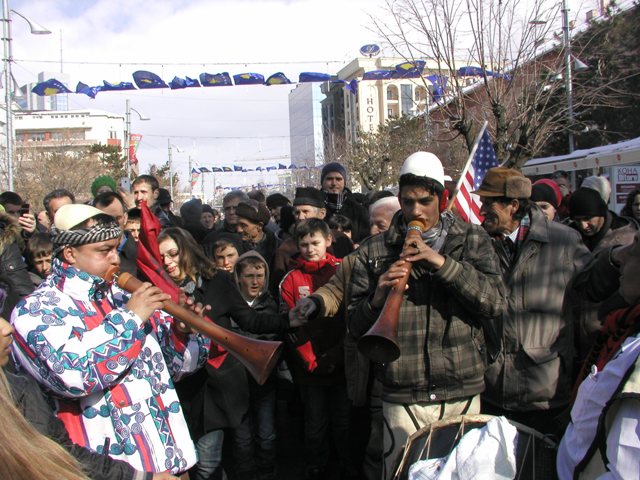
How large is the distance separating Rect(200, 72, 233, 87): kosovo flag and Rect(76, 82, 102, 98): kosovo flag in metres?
3.15

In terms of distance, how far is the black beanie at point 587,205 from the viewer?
5402mm

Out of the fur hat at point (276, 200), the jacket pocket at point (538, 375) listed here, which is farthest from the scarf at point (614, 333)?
the fur hat at point (276, 200)

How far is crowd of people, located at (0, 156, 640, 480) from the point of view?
2.22 m

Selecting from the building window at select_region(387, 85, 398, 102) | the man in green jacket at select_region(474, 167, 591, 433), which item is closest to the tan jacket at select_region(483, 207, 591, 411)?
the man in green jacket at select_region(474, 167, 591, 433)

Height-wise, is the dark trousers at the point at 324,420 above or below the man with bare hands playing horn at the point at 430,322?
below

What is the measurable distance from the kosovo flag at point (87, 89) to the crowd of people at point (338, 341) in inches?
600

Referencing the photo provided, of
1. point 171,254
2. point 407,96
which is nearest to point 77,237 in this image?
point 171,254

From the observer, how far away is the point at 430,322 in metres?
3.09

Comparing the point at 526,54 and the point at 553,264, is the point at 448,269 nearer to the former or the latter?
the point at 553,264

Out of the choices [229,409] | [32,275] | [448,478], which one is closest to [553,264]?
[448,478]

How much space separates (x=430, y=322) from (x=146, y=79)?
18304mm

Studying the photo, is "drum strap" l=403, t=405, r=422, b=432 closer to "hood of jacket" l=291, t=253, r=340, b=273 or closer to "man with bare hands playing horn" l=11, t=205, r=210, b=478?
"man with bare hands playing horn" l=11, t=205, r=210, b=478

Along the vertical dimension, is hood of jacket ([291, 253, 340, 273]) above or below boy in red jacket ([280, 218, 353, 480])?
above

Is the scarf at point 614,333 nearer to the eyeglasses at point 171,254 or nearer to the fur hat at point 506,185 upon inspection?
the fur hat at point 506,185
